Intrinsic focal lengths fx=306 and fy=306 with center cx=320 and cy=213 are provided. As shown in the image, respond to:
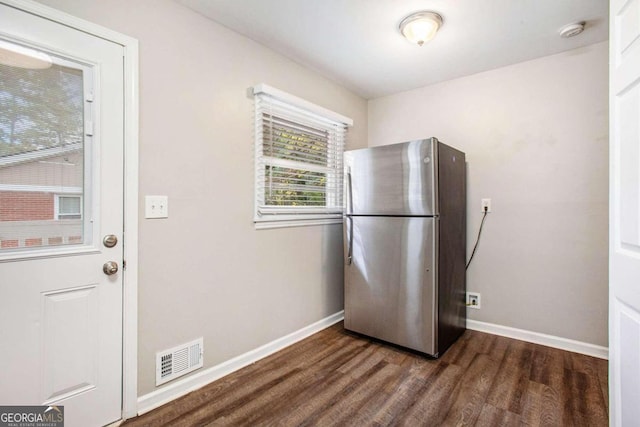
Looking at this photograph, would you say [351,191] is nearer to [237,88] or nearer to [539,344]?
[237,88]

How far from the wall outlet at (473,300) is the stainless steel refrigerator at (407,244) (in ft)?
0.39

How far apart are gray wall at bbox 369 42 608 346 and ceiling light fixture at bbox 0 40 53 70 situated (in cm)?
289

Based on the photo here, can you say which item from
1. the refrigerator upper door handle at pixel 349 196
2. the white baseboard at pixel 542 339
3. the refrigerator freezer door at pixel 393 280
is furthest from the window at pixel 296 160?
the white baseboard at pixel 542 339

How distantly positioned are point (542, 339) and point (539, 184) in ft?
4.15

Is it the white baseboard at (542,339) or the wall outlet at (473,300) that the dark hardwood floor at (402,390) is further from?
the wall outlet at (473,300)

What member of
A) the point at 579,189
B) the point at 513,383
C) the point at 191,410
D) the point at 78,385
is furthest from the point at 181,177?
the point at 579,189

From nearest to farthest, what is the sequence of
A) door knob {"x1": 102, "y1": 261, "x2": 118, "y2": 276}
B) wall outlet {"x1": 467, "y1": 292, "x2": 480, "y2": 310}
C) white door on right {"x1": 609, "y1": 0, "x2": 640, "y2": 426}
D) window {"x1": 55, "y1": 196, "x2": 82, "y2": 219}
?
white door on right {"x1": 609, "y1": 0, "x2": 640, "y2": 426}
window {"x1": 55, "y1": 196, "x2": 82, "y2": 219}
door knob {"x1": 102, "y1": 261, "x2": 118, "y2": 276}
wall outlet {"x1": 467, "y1": 292, "x2": 480, "y2": 310}

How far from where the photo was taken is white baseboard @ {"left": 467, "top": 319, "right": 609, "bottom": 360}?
7.50 feet

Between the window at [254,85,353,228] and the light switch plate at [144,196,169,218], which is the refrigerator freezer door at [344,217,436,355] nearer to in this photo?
the window at [254,85,353,228]

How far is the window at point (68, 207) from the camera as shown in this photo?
1437 mm

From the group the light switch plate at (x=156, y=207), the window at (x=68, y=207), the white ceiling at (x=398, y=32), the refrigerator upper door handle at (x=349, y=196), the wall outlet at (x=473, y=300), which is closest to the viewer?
the window at (x=68, y=207)

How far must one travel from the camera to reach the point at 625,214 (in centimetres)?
111

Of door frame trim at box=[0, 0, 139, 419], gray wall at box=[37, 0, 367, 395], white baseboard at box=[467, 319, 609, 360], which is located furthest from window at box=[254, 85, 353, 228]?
white baseboard at box=[467, 319, 609, 360]

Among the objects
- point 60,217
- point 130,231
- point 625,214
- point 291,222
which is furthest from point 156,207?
point 625,214
